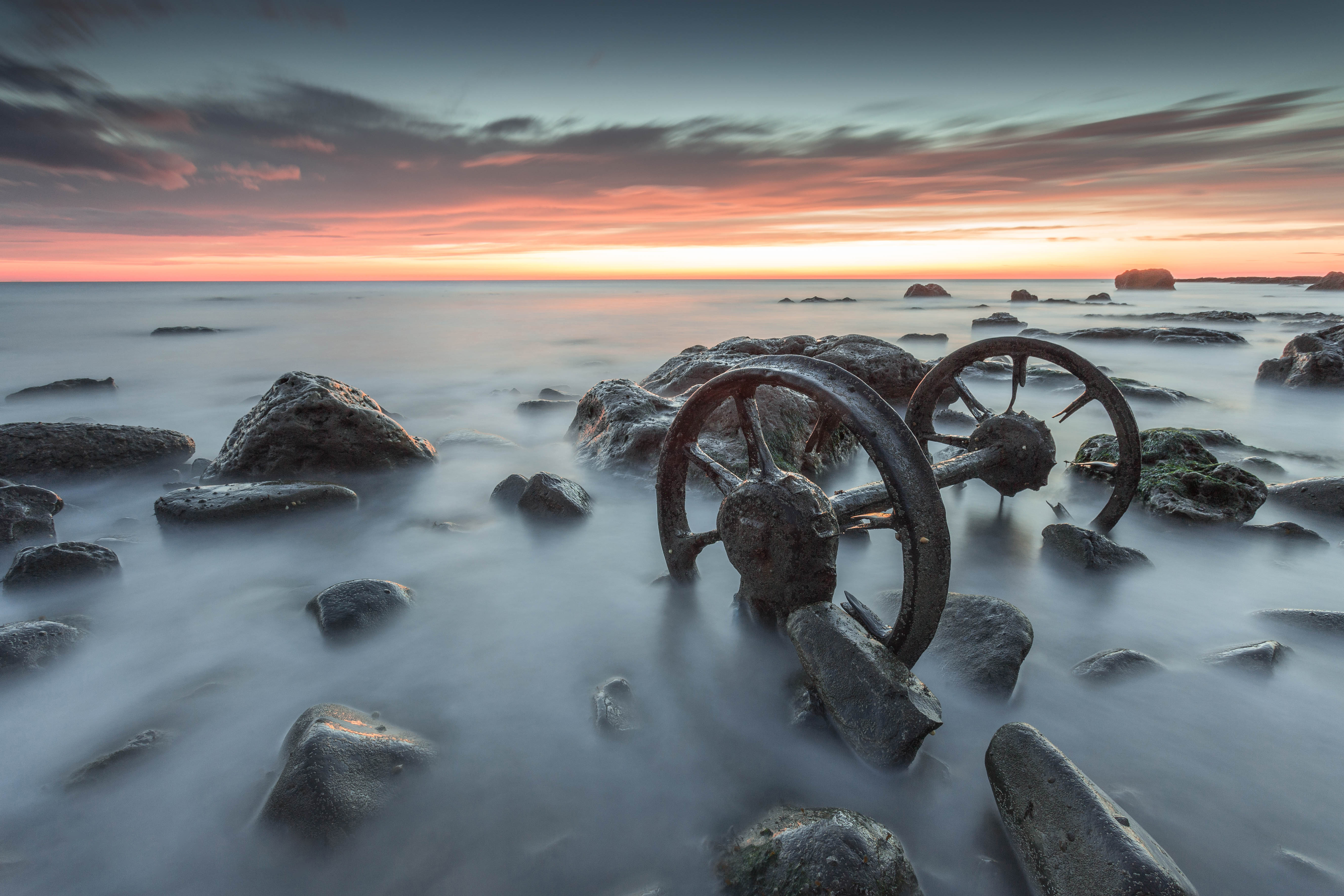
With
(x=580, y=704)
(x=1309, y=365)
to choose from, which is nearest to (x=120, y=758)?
(x=580, y=704)

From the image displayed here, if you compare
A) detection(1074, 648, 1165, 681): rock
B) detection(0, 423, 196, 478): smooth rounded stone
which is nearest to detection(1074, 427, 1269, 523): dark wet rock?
detection(1074, 648, 1165, 681): rock

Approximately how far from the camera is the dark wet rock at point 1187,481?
484 cm

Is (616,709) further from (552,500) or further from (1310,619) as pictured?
(1310,619)

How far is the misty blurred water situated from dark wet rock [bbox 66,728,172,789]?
0.06 meters

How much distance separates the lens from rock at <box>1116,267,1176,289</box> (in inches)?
2384

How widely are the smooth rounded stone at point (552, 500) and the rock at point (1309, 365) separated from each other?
503 inches

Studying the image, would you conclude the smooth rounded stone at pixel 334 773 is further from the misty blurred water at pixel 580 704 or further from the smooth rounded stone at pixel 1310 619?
the smooth rounded stone at pixel 1310 619

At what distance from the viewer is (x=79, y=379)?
456 inches

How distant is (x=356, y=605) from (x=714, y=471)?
88.5 inches

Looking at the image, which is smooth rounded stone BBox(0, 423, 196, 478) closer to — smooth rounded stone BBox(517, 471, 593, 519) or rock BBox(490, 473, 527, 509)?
rock BBox(490, 473, 527, 509)

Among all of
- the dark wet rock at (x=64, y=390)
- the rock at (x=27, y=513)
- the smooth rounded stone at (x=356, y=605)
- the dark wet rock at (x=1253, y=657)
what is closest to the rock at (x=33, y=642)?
the smooth rounded stone at (x=356, y=605)

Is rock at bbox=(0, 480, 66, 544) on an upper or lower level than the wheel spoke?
lower

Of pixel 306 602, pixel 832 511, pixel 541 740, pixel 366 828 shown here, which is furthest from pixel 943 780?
pixel 306 602

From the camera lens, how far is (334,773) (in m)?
2.32
